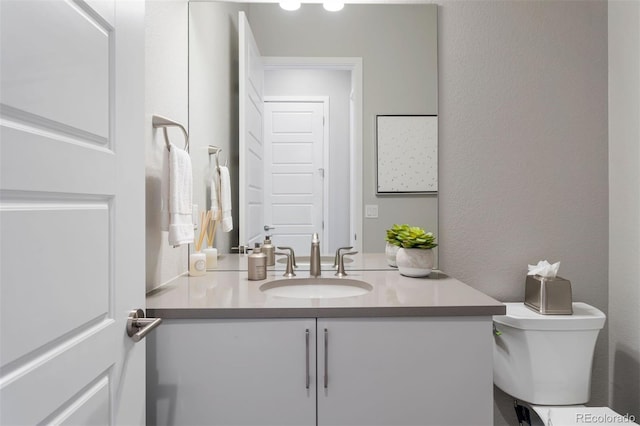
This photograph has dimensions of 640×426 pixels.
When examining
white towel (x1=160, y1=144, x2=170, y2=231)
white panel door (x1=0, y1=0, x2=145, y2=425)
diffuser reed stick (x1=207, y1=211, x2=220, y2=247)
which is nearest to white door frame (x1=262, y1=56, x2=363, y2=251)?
diffuser reed stick (x1=207, y1=211, x2=220, y2=247)

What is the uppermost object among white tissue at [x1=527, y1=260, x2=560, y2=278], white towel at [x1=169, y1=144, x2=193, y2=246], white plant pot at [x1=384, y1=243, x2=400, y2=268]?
white towel at [x1=169, y1=144, x2=193, y2=246]

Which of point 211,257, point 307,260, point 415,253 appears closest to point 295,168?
point 307,260

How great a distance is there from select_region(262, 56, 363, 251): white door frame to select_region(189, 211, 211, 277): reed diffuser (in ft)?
2.09

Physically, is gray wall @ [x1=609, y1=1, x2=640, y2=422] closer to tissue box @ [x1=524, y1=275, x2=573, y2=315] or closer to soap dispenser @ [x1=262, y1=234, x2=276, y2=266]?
tissue box @ [x1=524, y1=275, x2=573, y2=315]

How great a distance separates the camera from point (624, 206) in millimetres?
1585

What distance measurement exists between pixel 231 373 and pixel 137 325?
327 mm

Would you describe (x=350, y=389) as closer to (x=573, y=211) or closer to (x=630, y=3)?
(x=573, y=211)

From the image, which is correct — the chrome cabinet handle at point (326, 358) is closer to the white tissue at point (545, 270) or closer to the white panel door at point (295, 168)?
the white panel door at point (295, 168)

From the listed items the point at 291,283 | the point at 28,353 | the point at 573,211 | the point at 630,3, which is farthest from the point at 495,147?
the point at 28,353

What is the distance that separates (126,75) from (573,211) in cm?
184

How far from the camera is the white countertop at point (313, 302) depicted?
1052mm

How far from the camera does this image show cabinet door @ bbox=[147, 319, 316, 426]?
3.44ft

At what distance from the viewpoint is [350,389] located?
3.47 feet

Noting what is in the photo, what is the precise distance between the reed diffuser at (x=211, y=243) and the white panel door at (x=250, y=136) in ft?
0.35
